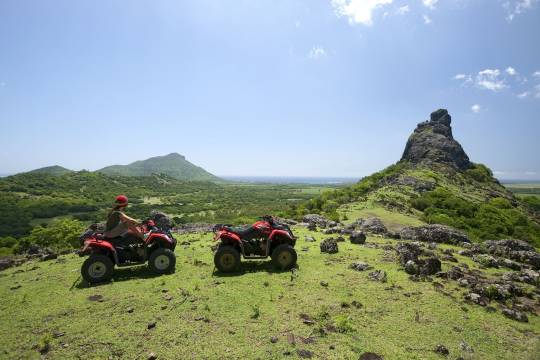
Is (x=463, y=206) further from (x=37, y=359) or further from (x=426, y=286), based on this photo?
(x=37, y=359)

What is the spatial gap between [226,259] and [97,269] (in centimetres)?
406

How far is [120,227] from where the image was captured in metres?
9.53

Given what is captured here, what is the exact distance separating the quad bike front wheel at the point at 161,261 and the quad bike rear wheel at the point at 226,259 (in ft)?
5.19

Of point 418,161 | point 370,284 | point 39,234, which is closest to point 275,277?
point 370,284

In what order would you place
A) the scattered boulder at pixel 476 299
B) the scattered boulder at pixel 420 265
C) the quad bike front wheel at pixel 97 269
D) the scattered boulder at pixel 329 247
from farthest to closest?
the scattered boulder at pixel 329 247 → the scattered boulder at pixel 420 265 → the quad bike front wheel at pixel 97 269 → the scattered boulder at pixel 476 299

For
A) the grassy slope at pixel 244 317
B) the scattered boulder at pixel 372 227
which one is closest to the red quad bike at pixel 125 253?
the grassy slope at pixel 244 317

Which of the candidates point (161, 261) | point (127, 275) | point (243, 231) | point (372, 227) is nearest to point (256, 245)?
point (243, 231)

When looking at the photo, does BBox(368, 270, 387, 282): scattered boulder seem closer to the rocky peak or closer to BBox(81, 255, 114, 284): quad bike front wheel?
BBox(81, 255, 114, 284): quad bike front wheel

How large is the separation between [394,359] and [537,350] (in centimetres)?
314

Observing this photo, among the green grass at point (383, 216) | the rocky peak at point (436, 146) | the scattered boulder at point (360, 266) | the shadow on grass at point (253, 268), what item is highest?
the rocky peak at point (436, 146)

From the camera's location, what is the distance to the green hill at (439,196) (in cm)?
3691

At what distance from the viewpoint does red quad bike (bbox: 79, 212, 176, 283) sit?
9148 mm

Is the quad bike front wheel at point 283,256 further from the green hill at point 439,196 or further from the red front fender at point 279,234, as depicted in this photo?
the green hill at point 439,196

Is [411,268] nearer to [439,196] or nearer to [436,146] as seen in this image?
[439,196]
